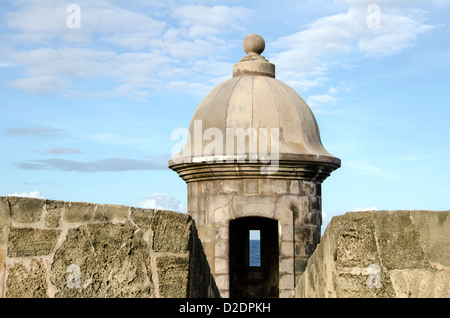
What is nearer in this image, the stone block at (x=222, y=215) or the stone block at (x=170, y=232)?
the stone block at (x=170, y=232)

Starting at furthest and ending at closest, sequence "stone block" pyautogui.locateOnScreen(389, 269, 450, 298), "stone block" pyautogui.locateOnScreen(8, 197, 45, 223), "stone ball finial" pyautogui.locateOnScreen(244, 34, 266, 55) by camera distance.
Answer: "stone ball finial" pyautogui.locateOnScreen(244, 34, 266, 55) → "stone block" pyautogui.locateOnScreen(8, 197, 45, 223) → "stone block" pyautogui.locateOnScreen(389, 269, 450, 298)

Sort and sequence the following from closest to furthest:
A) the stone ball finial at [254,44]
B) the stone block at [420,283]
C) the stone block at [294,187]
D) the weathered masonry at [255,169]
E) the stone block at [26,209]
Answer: the stone block at [420,283], the stone block at [26,209], the weathered masonry at [255,169], the stone block at [294,187], the stone ball finial at [254,44]

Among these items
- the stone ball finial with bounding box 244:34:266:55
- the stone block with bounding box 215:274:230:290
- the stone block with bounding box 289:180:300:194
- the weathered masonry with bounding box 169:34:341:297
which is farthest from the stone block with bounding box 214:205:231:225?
the stone ball finial with bounding box 244:34:266:55

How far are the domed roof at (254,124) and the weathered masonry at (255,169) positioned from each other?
0.04 feet

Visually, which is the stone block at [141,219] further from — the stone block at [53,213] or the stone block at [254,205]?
the stone block at [254,205]

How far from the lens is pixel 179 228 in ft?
11.1

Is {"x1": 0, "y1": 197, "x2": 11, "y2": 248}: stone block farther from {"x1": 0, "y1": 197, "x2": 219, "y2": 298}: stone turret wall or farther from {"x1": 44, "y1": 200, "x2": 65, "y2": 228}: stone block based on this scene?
{"x1": 44, "y1": 200, "x2": 65, "y2": 228}: stone block

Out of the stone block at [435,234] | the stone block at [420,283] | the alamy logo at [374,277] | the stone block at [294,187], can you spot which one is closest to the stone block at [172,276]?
the alamy logo at [374,277]

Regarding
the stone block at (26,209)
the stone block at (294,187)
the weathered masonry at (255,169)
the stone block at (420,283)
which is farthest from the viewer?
the stone block at (294,187)

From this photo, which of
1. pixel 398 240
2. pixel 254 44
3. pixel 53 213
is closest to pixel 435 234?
pixel 398 240

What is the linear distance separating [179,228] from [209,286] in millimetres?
1024

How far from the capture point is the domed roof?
7426 millimetres

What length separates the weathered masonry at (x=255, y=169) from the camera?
7398 millimetres

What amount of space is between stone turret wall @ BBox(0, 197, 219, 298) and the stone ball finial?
5355 millimetres
